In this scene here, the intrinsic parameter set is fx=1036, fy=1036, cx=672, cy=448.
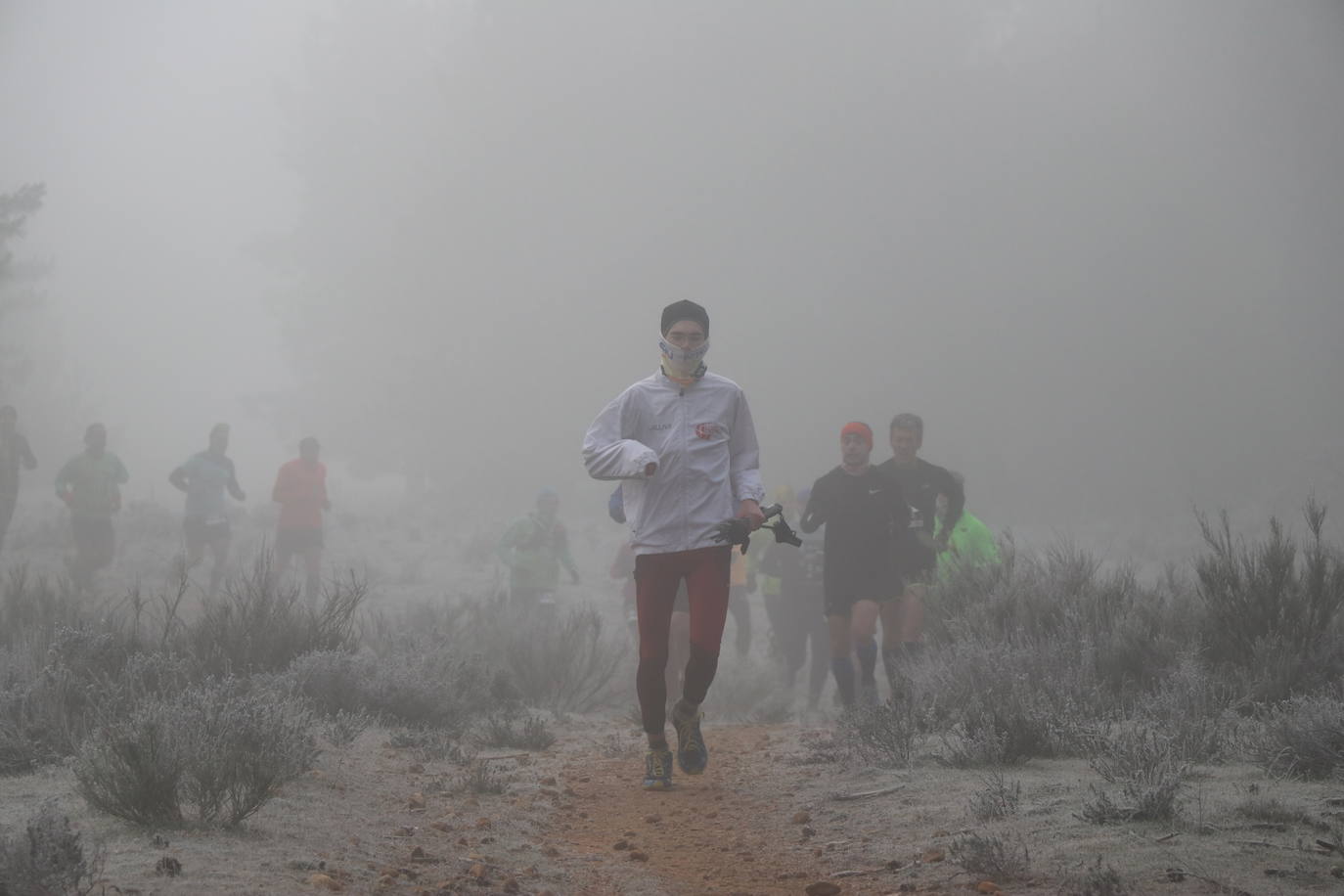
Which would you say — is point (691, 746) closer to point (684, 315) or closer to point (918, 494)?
point (684, 315)

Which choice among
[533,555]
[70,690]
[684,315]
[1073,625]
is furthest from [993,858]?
[533,555]

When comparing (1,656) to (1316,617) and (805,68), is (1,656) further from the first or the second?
(805,68)

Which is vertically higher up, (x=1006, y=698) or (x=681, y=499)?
(x=681, y=499)

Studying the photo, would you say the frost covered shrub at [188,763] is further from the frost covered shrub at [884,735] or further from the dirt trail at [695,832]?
the frost covered shrub at [884,735]

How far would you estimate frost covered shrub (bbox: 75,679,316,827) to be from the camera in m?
3.05

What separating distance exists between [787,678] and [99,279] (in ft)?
515

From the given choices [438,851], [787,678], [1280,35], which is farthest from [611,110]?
[438,851]

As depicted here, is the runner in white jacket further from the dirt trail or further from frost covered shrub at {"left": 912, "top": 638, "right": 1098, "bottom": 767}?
frost covered shrub at {"left": 912, "top": 638, "right": 1098, "bottom": 767}

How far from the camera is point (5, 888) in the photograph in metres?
2.24

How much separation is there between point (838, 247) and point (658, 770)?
121 feet

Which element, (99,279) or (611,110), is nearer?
(611,110)

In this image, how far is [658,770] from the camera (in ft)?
15.9

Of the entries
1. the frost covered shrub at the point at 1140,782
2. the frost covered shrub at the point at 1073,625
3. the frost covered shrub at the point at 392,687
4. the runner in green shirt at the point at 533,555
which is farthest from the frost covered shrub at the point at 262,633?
the runner in green shirt at the point at 533,555

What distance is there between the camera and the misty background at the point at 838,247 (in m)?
33.9
